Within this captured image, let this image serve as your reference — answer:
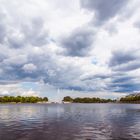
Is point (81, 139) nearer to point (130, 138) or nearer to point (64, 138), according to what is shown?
point (64, 138)

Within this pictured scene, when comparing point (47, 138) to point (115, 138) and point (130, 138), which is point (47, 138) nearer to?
point (115, 138)

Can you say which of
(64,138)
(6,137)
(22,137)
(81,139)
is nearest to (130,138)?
(81,139)

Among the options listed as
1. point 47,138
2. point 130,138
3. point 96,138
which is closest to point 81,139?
point 96,138

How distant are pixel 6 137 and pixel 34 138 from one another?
5.70 metres

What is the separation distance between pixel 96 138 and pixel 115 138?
12.2 ft

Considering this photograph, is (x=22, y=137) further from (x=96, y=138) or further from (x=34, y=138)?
(x=96, y=138)

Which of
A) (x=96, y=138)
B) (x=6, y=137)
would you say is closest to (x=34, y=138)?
(x=6, y=137)

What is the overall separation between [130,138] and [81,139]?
9752mm

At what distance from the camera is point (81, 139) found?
4525 cm

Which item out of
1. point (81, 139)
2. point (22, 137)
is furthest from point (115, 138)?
point (22, 137)

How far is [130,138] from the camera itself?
46188 millimetres

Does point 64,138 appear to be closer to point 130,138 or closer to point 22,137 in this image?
point 22,137

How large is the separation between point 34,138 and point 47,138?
101 inches

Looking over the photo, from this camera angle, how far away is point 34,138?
4616 centimetres
